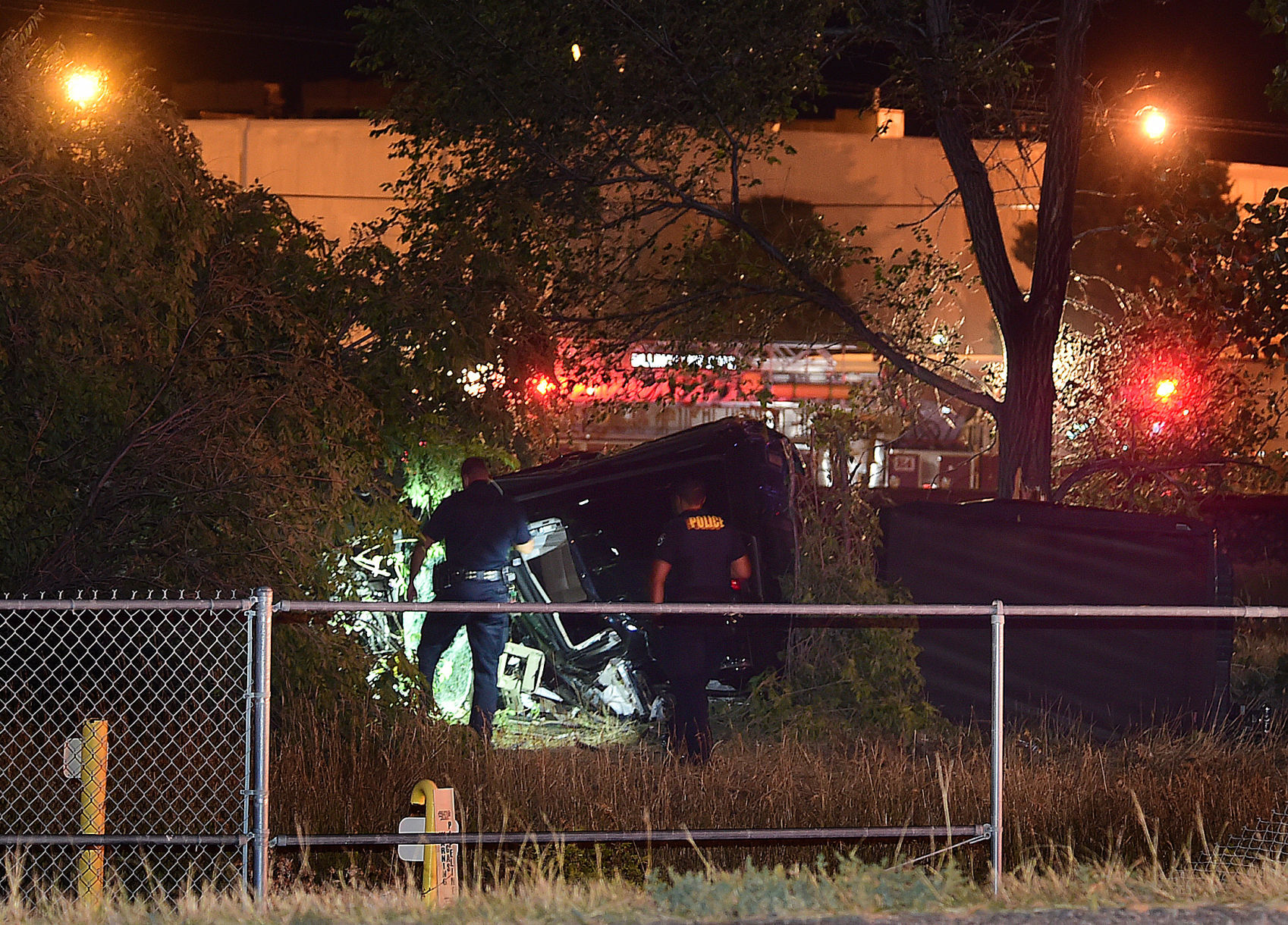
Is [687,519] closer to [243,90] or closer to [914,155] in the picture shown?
[914,155]

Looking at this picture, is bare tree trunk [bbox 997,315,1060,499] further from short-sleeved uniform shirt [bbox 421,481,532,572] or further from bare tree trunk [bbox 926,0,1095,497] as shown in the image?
short-sleeved uniform shirt [bbox 421,481,532,572]

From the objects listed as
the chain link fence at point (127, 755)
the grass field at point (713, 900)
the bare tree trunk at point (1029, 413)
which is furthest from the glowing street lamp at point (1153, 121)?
the chain link fence at point (127, 755)

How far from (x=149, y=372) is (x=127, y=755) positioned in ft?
6.43

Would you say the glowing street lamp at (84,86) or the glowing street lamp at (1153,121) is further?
the glowing street lamp at (1153,121)

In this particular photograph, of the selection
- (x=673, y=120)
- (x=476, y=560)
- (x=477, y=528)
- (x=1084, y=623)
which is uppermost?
(x=673, y=120)

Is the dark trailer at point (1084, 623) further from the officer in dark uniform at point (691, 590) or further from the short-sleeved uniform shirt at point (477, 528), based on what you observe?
the short-sleeved uniform shirt at point (477, 528)

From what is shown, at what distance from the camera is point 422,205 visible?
38.9 feet

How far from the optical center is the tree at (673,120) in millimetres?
11352

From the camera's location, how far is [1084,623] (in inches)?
334

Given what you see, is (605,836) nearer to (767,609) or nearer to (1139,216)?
(767,609)

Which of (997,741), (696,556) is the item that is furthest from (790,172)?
(997,741)

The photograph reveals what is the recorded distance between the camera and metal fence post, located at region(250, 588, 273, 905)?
4590 millimetres

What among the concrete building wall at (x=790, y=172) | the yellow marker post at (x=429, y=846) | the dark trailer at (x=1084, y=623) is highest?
the concrete building wall at (x=790, y=172)

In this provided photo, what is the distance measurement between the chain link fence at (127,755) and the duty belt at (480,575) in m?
1.70
